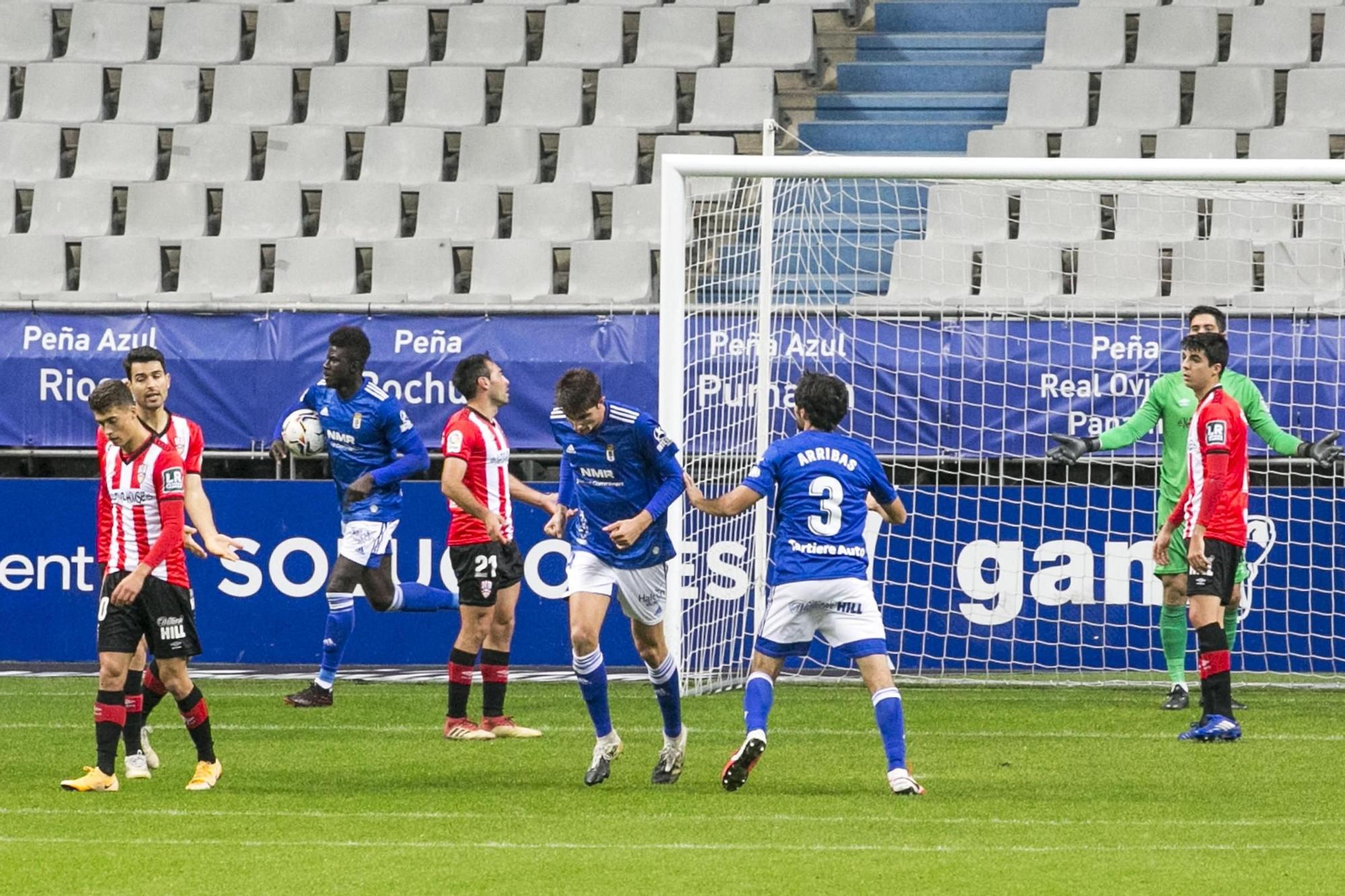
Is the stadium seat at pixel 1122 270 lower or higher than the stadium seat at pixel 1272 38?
lower

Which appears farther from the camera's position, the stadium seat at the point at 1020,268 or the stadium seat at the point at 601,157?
the stadium seat at the point at 601,157

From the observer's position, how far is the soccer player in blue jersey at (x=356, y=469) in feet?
36.6

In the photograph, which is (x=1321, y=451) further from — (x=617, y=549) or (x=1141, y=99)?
(x=1141, y=99)

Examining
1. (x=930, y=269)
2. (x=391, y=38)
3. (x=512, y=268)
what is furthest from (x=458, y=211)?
(x=930, y=269)

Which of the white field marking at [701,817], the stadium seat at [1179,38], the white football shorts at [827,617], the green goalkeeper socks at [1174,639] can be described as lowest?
the white field marking at [701,817]

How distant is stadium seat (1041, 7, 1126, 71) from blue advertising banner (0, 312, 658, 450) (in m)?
4.96

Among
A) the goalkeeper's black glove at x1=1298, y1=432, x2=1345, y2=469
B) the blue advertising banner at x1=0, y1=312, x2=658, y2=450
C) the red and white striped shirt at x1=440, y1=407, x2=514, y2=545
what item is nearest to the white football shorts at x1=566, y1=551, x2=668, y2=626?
the red and white striped shirt at x1=440, y1=407, x2=514, y2=545

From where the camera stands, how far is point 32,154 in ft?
56.1

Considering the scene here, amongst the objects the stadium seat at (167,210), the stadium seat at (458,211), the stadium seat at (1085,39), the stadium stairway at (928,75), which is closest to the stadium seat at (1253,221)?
the stadium seat at (1085,39)

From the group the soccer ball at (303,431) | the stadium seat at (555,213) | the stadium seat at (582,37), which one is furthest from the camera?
the stadium seat at (582,37)

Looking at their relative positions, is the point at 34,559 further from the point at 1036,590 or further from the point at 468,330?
the point at 1036,590

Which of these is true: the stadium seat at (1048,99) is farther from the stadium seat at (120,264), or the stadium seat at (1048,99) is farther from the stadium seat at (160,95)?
the stadium seat at (160,95)

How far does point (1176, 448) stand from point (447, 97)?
794 centimetres

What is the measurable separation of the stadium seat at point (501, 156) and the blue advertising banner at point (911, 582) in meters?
3.51
